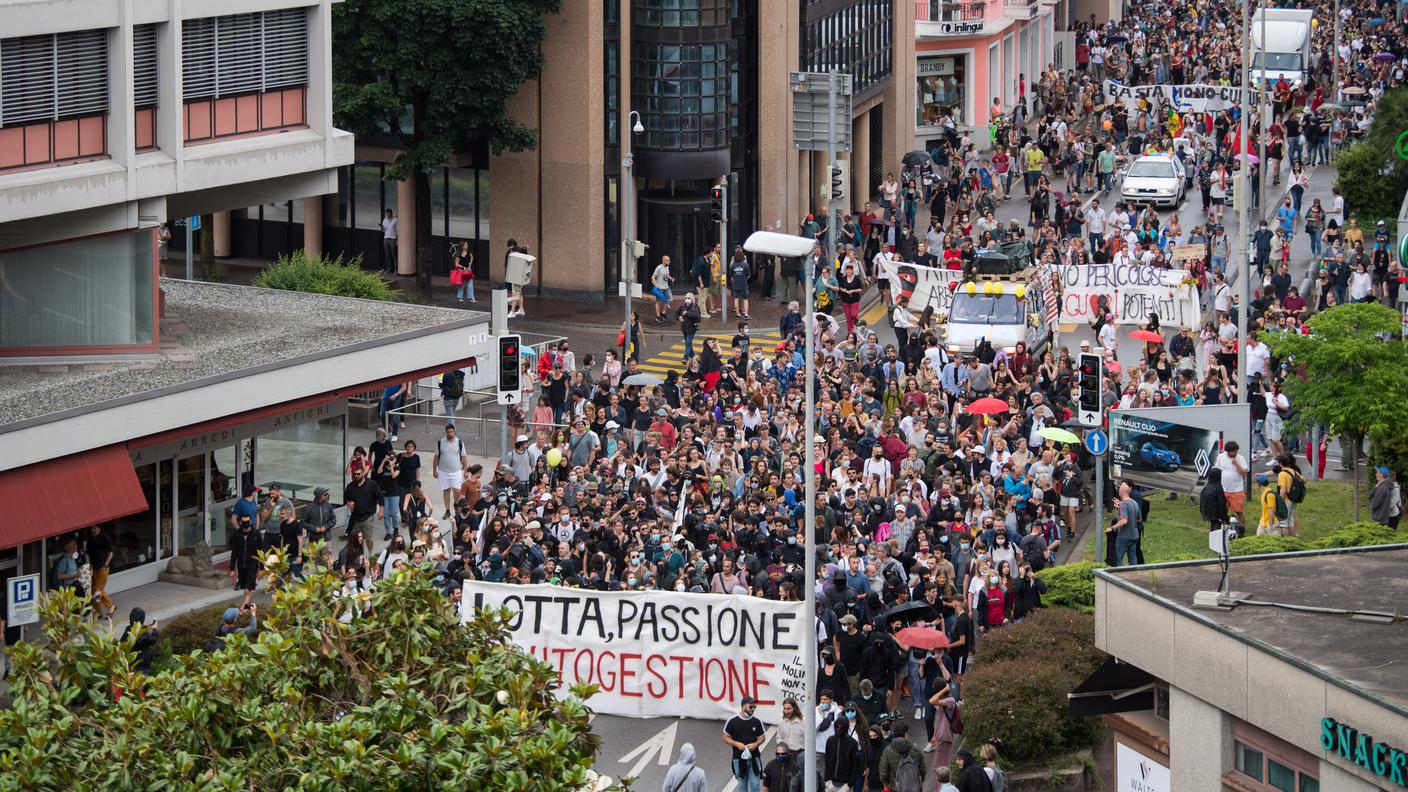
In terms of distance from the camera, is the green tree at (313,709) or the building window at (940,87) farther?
the building window at (940,87)

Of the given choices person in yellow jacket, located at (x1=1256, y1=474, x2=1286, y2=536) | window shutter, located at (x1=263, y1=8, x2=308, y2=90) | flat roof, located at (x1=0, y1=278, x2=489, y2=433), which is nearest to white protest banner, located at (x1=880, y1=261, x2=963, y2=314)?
flat roof, located at (x1=0, y1=278, x2=489, y2=433)

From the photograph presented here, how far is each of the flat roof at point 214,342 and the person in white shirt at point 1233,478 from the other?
11.9 metres

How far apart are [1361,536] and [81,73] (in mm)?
Answer: 18823

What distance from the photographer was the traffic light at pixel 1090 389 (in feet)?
95.1

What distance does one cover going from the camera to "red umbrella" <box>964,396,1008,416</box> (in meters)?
34.3

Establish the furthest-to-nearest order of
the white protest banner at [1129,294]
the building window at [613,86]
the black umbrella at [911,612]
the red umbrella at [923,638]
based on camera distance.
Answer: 1. the building window at [613,86]
2. the white protest banner at [1129,294]
3. the black umbrella at [911,612]
4. the red umbrella at [923,638]

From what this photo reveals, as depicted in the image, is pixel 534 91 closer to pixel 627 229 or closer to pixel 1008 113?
pixel 627 229

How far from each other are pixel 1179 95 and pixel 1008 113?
27.2 ft

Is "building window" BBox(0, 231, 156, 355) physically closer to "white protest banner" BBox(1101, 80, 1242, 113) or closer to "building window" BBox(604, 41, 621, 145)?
"building window" BBox(604, 41, 621, 145)

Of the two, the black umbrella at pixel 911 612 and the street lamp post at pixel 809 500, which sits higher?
the street lamp post at pixel 809 500

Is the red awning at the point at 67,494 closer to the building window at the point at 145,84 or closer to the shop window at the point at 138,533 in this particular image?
the shop window at the point at 138,533

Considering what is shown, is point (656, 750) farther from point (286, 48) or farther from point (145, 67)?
point (286, 48)

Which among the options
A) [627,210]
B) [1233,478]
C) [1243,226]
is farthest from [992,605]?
[627,210]

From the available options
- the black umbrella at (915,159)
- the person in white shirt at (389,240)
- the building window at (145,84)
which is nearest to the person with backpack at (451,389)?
the building window at (145,84)
